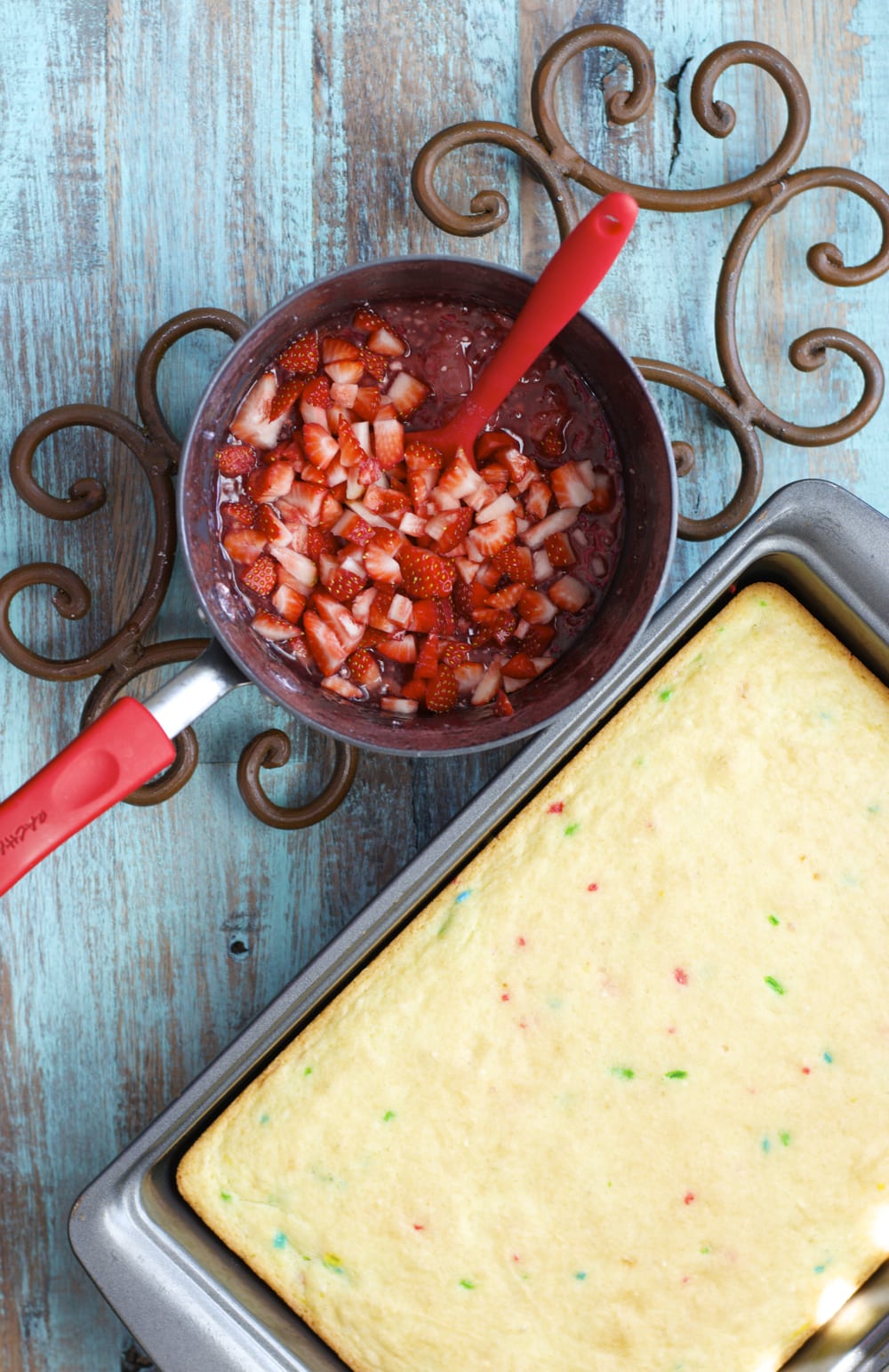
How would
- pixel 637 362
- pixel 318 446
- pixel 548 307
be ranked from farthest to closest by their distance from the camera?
pixel 637 362, pixel 318 446, pixel 548 307

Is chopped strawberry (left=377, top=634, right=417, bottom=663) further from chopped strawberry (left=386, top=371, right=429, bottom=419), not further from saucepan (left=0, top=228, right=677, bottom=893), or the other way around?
chopped strawberry (left=386, top=371, right=429, bottom=419)

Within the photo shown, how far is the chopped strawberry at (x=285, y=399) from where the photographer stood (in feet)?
4.13

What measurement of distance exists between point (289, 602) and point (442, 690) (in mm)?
204

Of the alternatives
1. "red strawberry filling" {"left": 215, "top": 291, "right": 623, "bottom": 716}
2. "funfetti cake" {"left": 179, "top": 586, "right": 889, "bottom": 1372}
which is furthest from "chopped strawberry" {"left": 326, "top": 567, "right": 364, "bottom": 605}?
"funfetti cake" {"left": 179, "top": 586, "right": 889, "bottom": 1372}

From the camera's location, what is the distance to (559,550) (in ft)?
4.22

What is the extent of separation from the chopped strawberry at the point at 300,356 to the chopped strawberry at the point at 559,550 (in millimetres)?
339

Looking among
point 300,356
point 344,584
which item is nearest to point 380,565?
point 344,584

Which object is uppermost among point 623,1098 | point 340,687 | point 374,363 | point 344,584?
point 374,363

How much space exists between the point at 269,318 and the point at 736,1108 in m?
1.01

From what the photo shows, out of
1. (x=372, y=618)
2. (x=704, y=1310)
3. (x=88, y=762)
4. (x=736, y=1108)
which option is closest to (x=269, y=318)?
(x=372, y=618)

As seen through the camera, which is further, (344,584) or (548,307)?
(344,584)

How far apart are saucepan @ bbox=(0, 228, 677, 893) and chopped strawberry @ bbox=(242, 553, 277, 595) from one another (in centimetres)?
2

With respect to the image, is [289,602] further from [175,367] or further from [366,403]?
[175,367]

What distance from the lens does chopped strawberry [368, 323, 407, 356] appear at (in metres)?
1.27
